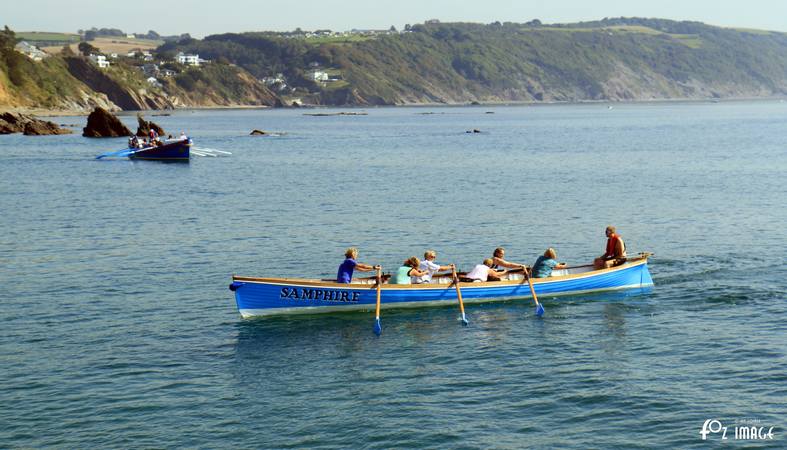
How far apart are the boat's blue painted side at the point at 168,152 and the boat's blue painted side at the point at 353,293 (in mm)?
60740

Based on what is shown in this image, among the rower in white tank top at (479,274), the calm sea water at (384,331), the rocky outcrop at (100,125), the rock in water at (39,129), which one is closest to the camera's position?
the calm sea water at (384,331)

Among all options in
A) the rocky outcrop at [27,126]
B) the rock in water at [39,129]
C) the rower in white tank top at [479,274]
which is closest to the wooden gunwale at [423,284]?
the rower in white tank top at [479,274]

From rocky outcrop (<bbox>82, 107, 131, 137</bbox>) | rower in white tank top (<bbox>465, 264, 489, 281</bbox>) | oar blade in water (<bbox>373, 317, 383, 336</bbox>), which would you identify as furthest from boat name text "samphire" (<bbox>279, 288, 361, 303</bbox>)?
rocky outcrop (<bbox>82, 107, 131, 137</bbox>)

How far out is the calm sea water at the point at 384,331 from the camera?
20.0 meters

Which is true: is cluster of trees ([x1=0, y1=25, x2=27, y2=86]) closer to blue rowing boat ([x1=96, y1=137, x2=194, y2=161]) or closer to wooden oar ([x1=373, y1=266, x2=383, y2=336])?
blue rowing boat ([x1=96, y1=137, x2=194, y2=161])

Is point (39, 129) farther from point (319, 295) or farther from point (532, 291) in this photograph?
point (532, 291)

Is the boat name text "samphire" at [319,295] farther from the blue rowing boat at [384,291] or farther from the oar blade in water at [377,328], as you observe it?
the oar blade in water at [377,328]

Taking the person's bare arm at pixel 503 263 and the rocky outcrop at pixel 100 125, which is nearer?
the person's bare arm at pixel 503 263

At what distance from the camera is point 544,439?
19.0m

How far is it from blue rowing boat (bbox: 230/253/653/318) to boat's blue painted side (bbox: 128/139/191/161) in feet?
198

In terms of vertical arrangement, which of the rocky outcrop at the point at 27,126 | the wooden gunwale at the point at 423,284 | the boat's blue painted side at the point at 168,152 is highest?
the rocky outcrop at the point at 27,126

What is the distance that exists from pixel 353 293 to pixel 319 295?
1048mm

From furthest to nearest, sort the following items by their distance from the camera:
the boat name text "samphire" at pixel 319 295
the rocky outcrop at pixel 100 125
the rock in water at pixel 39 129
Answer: the rock in water at pixel 39 129 → the rocky outcrop at pixel 100 125 → the boat name text "samphire" at pixel 319 295

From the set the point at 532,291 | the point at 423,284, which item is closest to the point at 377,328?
the point at 423,284
